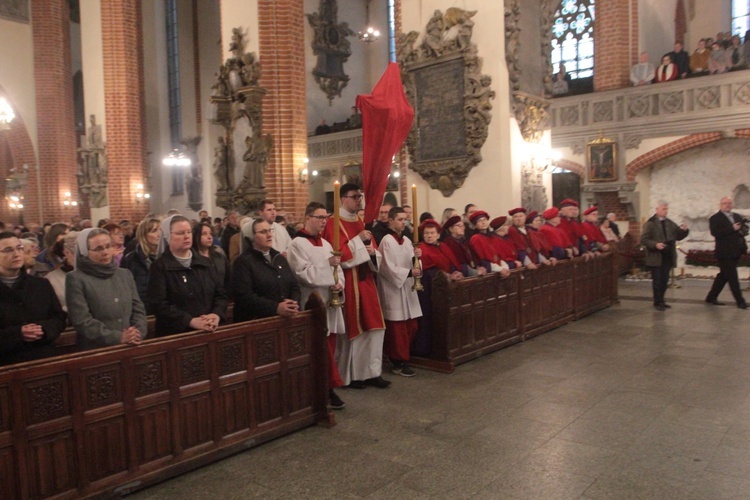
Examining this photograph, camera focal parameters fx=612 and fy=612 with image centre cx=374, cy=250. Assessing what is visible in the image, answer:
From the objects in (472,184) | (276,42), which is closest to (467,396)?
(472,184)

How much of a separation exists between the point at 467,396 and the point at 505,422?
704 mm

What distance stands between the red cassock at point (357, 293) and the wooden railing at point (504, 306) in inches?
37.1

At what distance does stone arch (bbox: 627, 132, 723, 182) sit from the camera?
13328 millimetres

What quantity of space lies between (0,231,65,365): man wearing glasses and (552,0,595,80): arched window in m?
18.2

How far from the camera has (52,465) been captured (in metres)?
3.31

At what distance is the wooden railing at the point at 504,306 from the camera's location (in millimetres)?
6340

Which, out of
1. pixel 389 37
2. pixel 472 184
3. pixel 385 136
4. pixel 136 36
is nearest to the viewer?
pixel 385 136

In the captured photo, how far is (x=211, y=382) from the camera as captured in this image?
13.3ft

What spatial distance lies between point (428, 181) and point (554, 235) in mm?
2294

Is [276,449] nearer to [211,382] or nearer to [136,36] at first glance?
[211,382]

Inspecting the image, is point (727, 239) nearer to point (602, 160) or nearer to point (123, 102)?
point (602, 160)

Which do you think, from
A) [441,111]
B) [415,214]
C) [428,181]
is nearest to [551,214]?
[428,181]

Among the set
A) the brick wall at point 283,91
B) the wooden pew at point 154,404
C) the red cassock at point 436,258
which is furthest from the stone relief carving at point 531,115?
the wooden pew at point 154,404

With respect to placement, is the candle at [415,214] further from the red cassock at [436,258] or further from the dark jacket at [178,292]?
the dark jacket at [178,292]
